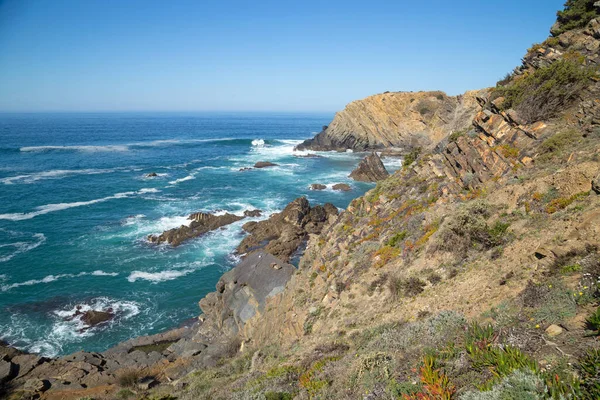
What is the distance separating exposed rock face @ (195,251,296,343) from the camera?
20.1m

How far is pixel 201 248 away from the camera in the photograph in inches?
1344

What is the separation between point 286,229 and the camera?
35.5m

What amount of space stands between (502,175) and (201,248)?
91.2 ft

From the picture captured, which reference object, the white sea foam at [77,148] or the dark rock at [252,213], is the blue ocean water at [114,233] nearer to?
the dark rock at [252,213]

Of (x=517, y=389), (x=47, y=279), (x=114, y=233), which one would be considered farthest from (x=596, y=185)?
(x=114, y=233)

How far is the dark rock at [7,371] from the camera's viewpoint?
1662 centimetres

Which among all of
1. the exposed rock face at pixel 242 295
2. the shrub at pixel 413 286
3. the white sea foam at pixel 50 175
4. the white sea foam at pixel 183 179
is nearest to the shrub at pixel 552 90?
the shrub at pixel 413 286

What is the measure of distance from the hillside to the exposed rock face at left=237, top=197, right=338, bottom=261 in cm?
960

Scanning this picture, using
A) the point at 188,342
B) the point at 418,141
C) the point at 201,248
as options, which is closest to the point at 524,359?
the point at 188,342

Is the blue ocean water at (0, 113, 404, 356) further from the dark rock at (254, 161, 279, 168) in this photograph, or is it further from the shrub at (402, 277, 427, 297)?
the shrub at (402, 277, 427, 297)

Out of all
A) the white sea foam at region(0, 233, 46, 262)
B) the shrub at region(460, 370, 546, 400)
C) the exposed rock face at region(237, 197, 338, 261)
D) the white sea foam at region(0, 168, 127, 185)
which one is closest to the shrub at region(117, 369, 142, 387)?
the exposed rock face at region(237, 197, 338, 261)

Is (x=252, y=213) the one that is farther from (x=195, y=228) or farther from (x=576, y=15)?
(x=576, y=15)

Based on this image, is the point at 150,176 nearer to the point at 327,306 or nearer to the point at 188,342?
the point at 188,342

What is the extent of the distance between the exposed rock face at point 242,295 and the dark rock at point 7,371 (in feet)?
29.3
